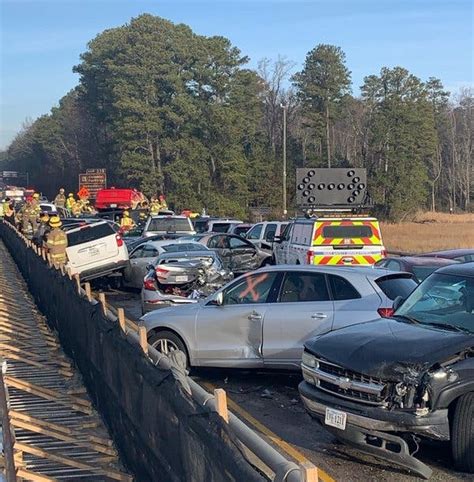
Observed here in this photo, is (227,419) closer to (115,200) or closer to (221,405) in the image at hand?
(221,405)

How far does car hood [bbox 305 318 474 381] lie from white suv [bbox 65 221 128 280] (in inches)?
595

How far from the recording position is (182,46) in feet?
223

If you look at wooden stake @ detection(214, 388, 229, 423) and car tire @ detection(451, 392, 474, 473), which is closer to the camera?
wooden stake @ detection(214, 388, 229, 423)

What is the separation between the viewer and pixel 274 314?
34.0 feet

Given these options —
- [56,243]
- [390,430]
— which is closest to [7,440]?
[390,430]

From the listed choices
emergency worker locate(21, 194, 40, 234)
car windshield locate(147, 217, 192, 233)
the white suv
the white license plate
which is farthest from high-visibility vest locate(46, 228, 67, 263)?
emergency worker locate(21, 194, 40, 234)

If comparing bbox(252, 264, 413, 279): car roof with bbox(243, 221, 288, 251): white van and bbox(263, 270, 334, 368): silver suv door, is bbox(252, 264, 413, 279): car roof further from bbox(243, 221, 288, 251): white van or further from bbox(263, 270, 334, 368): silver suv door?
bbox(243, 221, 288, 251): white van

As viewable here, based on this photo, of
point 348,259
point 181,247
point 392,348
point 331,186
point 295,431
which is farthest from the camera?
point 331,186

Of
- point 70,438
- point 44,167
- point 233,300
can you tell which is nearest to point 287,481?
point 70,438

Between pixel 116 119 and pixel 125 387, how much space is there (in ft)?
215

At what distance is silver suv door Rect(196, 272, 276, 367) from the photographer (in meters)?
10.5

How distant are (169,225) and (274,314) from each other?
20.8 m

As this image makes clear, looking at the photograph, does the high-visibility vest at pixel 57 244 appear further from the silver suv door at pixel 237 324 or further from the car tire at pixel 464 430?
the car tire at pixel 464 430

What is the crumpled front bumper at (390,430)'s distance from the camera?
21.7ft
